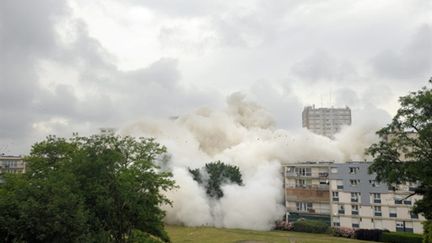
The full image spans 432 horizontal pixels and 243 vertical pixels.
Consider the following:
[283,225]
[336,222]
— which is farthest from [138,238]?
[336,222]

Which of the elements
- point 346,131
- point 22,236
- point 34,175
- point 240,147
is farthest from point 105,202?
point 346,131

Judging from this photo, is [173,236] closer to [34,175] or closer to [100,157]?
[34,175]

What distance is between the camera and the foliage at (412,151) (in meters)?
27.5

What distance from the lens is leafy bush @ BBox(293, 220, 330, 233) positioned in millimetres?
63156

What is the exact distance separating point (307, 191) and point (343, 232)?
11499 mm

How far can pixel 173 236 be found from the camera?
56.3 m

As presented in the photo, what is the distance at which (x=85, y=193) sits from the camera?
24469 millimetres

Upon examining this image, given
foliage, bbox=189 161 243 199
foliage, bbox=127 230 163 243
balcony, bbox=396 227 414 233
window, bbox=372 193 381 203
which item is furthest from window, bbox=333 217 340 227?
foliage, bbox=127 230 163 243

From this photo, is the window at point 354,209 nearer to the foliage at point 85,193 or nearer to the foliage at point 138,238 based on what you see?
the foliage at point 85,193

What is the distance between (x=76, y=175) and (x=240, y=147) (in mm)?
74953

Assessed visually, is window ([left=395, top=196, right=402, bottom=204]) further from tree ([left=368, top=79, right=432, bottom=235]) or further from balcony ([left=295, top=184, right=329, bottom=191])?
tree ([left=368, top=79, right=432, bottom=235])

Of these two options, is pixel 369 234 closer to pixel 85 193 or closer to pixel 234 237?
pixel 234 237

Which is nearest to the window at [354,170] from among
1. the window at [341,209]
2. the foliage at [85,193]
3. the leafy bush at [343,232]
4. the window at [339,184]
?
the window at [339,184]

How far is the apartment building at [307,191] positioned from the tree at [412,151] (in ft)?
128
